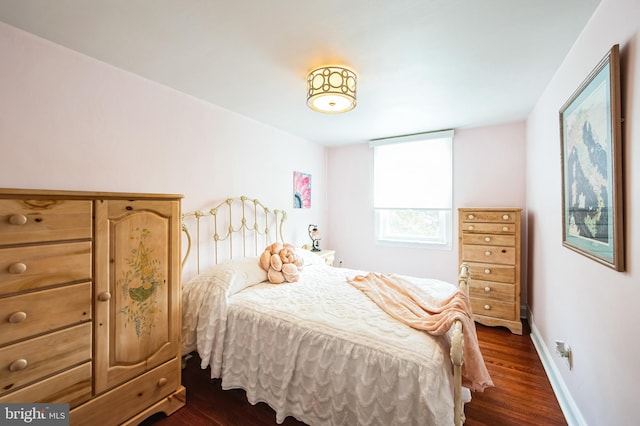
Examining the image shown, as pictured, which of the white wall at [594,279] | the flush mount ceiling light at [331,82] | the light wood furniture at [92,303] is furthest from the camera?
the flush mount ceiling light at [331,82]

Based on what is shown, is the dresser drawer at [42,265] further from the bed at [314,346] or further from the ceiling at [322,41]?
the ceiling at [322,41]

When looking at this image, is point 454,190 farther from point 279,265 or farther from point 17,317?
point 17,317

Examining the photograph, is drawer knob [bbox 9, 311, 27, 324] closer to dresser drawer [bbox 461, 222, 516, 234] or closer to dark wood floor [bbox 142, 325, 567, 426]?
dark wood floor [bbox 142, 325, 567, 426]

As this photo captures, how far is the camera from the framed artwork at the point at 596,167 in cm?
115

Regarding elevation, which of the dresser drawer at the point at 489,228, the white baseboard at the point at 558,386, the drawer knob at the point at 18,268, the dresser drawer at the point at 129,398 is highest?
the dresser drawer at the point at 489,228

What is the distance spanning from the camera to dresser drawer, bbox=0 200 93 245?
117 centimetres

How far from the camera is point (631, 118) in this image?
108 centimetres

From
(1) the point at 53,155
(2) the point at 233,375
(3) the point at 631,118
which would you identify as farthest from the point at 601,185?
(1) the point at 53,155

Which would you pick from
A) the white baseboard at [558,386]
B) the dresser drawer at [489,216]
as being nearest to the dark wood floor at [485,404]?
the white baseboard at [558,386]

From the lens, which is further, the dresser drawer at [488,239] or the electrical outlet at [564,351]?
the dresser drawer at [488,239]

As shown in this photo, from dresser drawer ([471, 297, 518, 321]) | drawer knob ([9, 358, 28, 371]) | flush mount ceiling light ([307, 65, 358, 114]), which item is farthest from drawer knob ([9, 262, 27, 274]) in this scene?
dresser drawer ([471, 297, 518, 321])

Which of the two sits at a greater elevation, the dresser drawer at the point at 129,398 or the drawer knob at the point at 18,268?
the drawer knob at the point at 18,268

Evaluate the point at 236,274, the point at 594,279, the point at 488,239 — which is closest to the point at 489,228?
the point at 488,239

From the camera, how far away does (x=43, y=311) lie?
1.26 metres
